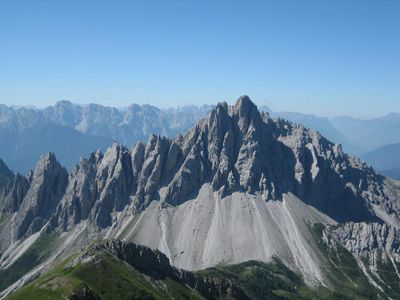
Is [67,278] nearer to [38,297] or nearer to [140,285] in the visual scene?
[38,297]

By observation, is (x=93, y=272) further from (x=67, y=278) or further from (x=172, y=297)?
(x=172, y=297)

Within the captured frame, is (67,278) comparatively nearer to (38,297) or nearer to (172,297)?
(38,297)

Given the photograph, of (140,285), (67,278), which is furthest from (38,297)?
(140,285)

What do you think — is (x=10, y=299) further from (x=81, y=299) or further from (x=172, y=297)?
(x=172, y=297)

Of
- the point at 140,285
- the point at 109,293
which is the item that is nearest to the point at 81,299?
the point at 109,293

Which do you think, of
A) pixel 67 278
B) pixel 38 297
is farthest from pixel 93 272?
pixel 38 297

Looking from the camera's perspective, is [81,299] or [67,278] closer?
[81,299]

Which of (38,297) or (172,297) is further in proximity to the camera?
(172,297)
